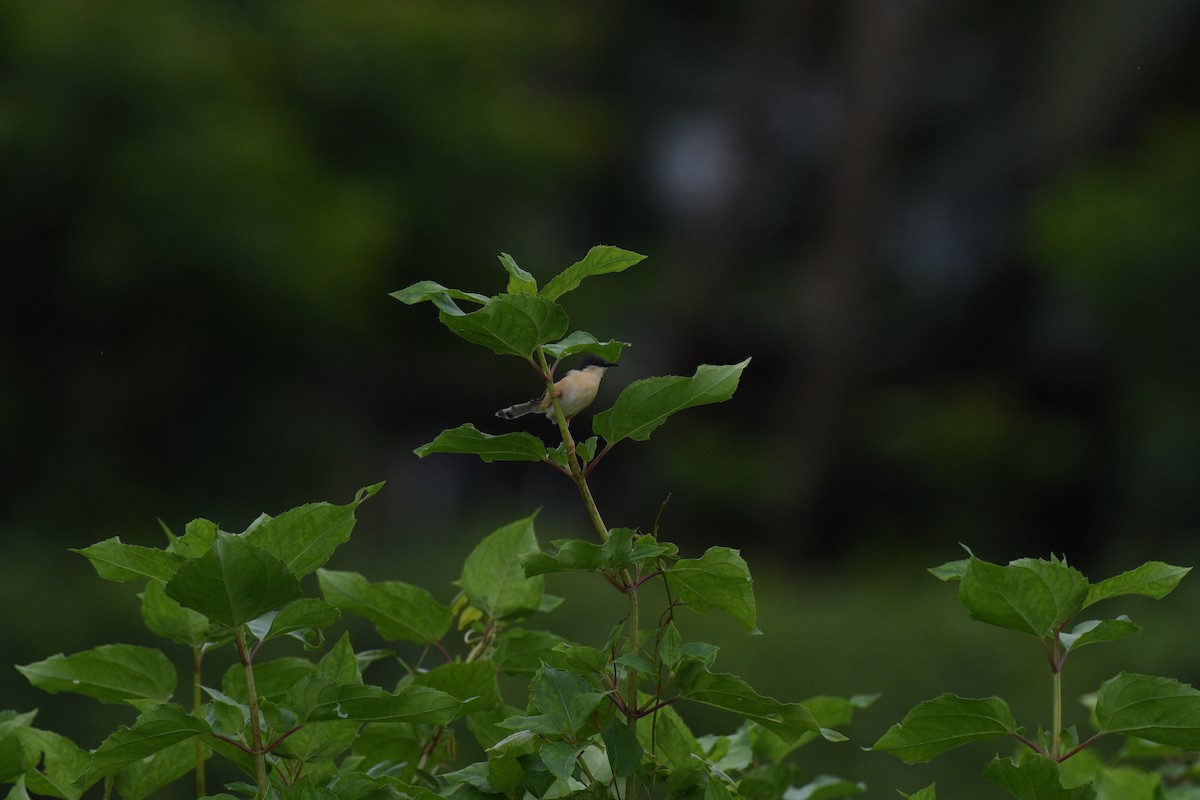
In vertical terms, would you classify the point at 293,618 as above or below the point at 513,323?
below

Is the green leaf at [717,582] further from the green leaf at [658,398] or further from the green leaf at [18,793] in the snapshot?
the green leaf at [18,793]

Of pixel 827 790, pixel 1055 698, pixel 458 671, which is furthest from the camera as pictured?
pixel 827 790

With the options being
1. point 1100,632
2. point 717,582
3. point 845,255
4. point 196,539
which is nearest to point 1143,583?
point 1100,632

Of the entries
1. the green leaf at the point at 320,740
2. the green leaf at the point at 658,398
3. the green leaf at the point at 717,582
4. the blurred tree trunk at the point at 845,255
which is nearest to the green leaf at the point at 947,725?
the green leaf at the point at 717,582

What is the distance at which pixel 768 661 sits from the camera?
630 cm

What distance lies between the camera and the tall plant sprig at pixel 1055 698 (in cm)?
88

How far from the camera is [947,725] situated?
930 millimetres

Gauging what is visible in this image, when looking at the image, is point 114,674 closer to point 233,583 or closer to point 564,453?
point 233,583

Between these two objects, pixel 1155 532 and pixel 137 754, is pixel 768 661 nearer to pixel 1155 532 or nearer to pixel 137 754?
pixel 1155 532

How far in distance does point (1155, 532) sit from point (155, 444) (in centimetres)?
686

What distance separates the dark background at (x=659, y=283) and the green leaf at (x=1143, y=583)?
433 cm

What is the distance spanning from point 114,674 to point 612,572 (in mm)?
402

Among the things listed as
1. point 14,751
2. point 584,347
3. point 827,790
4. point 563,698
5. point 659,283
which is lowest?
point 659,283

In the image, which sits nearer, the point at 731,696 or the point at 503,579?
the point at 731,696
